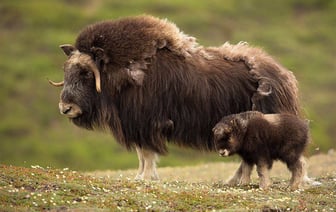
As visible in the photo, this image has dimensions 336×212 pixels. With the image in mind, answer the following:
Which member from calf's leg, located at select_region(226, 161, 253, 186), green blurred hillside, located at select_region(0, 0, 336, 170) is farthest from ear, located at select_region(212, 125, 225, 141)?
green blurred hillside, located at select_region(0, 0, 336, 170)

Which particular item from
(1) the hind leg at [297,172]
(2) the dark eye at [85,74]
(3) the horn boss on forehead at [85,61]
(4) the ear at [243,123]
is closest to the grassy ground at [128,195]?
(1) the hind leg at [297,172]

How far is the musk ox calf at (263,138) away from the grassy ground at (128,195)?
0.35 meters

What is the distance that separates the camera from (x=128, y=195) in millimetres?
8039

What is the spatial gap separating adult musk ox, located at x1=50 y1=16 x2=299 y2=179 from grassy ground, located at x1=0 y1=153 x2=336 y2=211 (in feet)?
3.28

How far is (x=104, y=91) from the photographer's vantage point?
33.0 feet

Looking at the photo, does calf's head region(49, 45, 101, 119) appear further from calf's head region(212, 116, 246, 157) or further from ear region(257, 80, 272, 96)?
ear region(257, 80, 272, 96)

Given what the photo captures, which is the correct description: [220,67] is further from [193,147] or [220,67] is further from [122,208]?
[122,208]

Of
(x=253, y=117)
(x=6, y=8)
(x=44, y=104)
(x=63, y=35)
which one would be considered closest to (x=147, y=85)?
(x=253, y=117)

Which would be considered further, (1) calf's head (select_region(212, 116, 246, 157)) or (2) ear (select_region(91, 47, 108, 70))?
(2) ear (select_region(91, 47, 108, 70))

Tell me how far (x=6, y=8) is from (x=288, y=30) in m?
13.3

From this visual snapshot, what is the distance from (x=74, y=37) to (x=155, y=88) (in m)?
26.8

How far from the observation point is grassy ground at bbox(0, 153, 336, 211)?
766cm

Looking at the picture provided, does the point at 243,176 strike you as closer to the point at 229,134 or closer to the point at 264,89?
the point at 229,134

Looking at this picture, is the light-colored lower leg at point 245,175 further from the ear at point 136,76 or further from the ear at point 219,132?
the ear at point 136,76
